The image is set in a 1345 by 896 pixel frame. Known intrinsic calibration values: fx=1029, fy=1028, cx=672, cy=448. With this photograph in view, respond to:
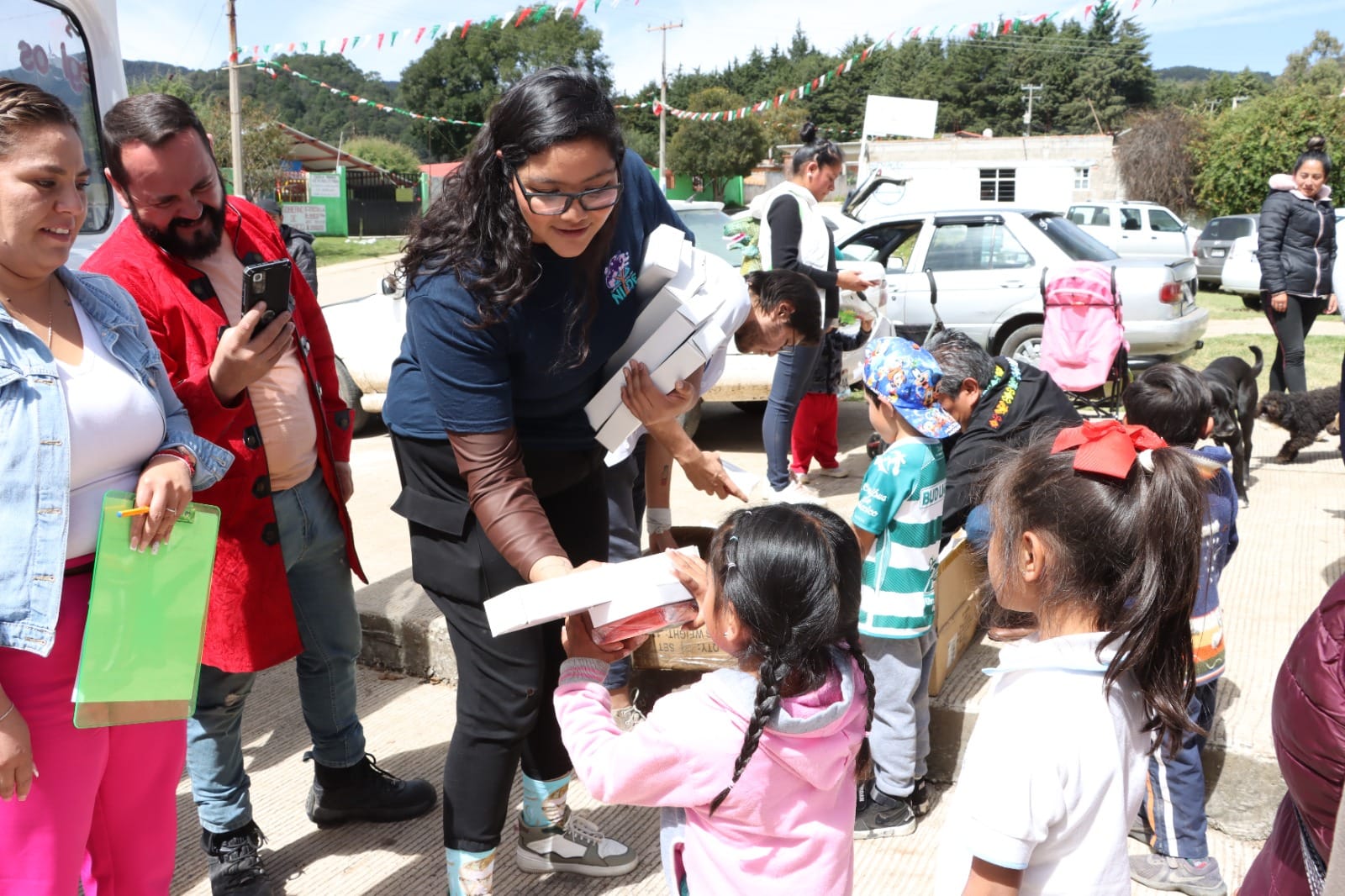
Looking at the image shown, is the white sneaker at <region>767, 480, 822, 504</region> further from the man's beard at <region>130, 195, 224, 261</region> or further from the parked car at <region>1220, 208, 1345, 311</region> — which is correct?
the parked car at <region>1220, 208, 1345, 311</region>

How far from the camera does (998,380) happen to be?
3.75 meters

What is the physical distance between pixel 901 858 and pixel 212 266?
2.46m

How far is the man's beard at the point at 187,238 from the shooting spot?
247cm

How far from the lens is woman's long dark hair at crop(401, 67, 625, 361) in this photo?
6.35 ft

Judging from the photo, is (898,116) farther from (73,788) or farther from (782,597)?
(73,788)

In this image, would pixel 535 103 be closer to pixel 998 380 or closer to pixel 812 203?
pixel 998 380

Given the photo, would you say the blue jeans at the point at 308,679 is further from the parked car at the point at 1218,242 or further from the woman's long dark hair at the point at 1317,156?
the parked car at the point at 1218,242

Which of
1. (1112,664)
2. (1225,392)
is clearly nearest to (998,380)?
(1225,392)

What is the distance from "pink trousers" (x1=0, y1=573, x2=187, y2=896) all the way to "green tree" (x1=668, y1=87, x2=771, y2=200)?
47.0 meters

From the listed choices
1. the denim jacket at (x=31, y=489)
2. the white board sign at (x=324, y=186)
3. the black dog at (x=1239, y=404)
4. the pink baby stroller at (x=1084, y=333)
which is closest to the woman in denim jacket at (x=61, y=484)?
the denim jacket at (x=31, y=489)

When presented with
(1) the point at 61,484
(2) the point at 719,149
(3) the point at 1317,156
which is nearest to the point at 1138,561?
(1) the point at 61,484

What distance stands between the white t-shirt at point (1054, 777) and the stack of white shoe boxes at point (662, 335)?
98cm

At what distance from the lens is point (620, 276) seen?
2287mm

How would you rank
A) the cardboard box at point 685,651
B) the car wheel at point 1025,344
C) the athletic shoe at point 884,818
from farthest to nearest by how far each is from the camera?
1. the car wheel at point 1025,344
2. the cardboard box at point 685,651
3. the athletic shoe at point 884,818
